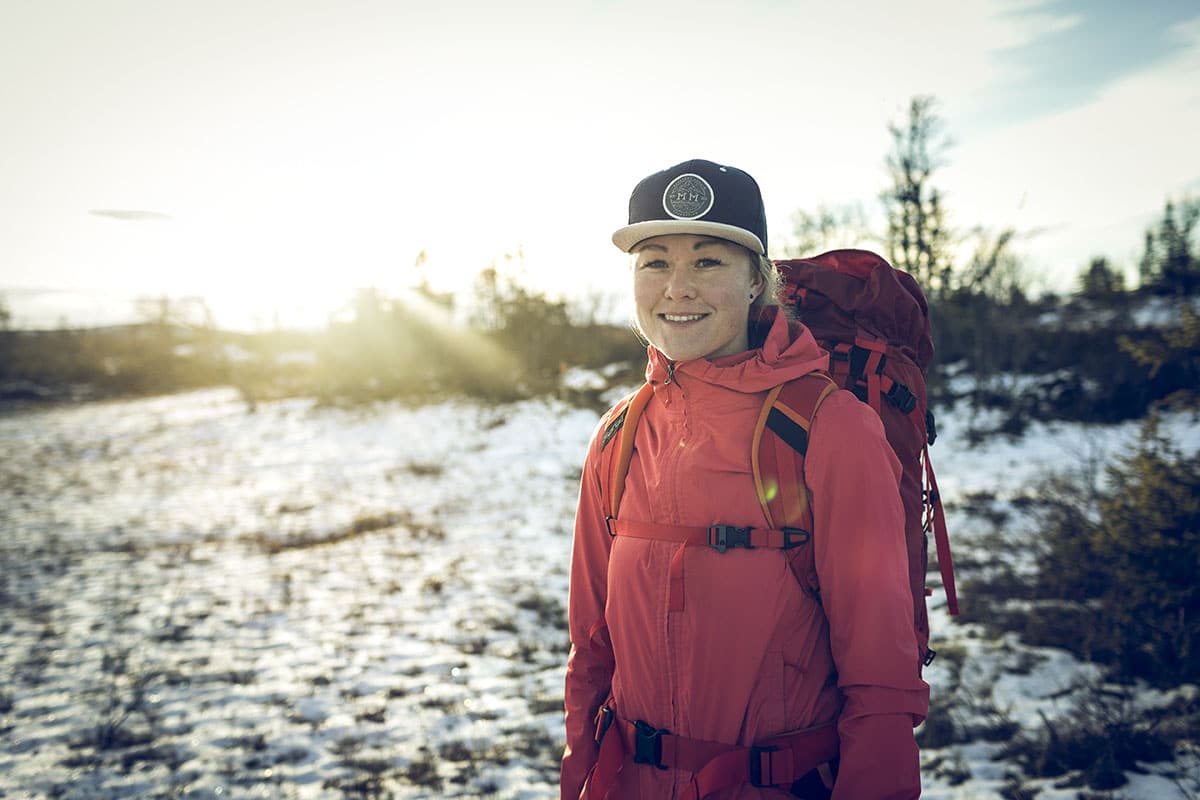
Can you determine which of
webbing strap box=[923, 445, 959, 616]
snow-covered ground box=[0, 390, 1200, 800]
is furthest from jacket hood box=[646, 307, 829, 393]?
snow-covered ground box=[0, 390, 1200, 800]

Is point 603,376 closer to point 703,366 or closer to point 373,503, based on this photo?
point 373,503

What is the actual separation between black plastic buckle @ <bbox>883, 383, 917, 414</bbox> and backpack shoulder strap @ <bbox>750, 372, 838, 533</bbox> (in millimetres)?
271

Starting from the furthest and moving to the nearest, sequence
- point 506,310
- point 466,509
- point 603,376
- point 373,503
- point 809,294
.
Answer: point 506,310 → point 603,376 → point 373,503 → point 466,509 → point 809,294

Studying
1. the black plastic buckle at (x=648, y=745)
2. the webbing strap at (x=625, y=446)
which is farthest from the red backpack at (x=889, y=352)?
the black plastic buckle at (x=648, y=745)

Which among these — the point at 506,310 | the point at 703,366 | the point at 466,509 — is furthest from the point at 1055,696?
the point at 506,310

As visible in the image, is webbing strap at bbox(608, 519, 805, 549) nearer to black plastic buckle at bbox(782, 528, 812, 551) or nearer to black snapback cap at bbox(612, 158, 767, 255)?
black plastic buckle at bbox(782, 528, 812, 551)

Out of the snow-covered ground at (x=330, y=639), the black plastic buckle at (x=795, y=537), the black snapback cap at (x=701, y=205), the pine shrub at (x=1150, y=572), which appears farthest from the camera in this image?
the pine shrub at (x=1150, y=572)

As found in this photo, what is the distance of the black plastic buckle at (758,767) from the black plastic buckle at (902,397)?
0.93m

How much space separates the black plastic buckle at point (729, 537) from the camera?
1491mm

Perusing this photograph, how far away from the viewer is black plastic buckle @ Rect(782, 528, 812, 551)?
147 cm

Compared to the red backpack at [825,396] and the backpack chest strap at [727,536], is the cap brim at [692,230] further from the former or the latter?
the backpack chest strap at [727,536]

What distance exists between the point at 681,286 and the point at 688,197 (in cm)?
23

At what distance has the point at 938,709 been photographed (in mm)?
3809

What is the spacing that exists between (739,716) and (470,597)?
5084 millimetres
